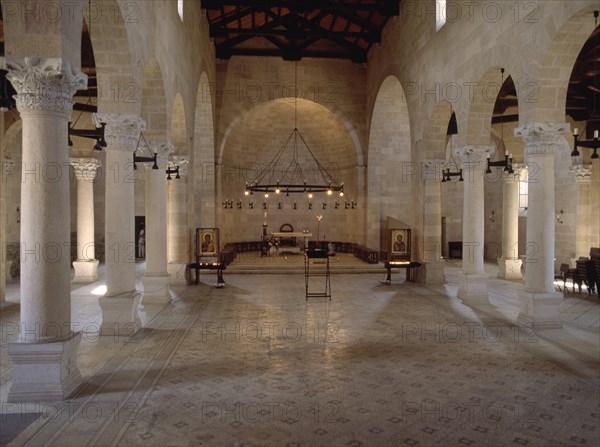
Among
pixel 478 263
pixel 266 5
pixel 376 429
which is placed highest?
pixel 266 5

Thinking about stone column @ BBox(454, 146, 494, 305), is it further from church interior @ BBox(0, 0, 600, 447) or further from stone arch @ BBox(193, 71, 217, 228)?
stone arch @ BBox(193, 71, 217, 228)

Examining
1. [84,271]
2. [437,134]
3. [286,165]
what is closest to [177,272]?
[84,271]

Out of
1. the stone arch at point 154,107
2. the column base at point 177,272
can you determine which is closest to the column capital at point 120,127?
the stone arch at point 154,107

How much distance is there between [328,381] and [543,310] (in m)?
5.25

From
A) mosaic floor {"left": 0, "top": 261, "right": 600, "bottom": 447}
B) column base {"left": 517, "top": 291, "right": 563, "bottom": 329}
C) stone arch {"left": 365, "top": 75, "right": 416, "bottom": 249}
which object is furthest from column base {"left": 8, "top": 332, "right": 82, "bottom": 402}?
stone arch {"left": 365, "top": 75, "right": 416, "bottom": 249}

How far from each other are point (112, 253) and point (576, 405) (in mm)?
7700

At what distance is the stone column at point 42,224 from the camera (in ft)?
19.4

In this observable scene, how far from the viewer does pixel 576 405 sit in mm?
5949

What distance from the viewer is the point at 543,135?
9.41m

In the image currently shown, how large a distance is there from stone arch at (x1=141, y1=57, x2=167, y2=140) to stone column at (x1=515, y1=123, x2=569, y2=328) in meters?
7.88

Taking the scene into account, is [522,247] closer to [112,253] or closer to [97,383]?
[112,253]

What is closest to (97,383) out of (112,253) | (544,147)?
(112,253)

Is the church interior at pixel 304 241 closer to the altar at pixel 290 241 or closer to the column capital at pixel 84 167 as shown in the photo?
the column capital at pixel 84 167

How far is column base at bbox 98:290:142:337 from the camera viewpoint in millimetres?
9055
